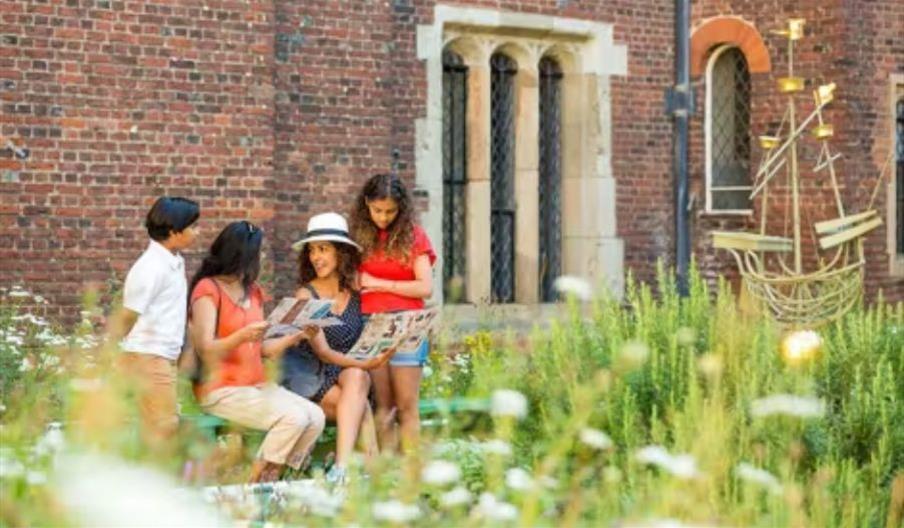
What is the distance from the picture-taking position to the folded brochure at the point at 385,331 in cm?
911

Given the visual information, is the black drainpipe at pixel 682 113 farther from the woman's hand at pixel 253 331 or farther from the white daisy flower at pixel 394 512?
the white daisy flower at pixel 394 512

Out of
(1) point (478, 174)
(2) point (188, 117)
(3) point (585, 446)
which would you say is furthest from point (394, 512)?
(1) point (478, 174)

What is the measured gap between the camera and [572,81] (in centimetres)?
1775

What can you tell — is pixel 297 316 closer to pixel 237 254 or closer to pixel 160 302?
pixel 237 254

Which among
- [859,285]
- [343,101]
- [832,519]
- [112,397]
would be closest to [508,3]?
[343,101]

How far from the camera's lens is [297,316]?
28.8ft

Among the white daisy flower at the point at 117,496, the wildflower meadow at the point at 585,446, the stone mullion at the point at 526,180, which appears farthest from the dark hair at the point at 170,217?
the stone mullion at the point at 526,180

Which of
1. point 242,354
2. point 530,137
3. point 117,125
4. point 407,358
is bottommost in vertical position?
point 407,358

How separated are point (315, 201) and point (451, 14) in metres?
2.09

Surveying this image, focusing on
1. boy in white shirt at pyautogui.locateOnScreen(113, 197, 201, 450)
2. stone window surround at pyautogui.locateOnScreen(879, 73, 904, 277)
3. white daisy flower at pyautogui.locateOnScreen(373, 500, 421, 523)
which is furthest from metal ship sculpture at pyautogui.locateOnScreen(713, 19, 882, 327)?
white daisy flower at pyautogui.locateOnScreen(373, 500, 421, 523)

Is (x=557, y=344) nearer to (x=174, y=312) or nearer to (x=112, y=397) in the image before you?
(x=174, y=312)

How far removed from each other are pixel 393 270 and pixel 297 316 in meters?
0.97

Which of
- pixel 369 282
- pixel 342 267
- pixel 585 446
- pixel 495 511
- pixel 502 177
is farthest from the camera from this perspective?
pixel 502 177

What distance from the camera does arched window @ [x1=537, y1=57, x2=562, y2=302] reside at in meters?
17.7
